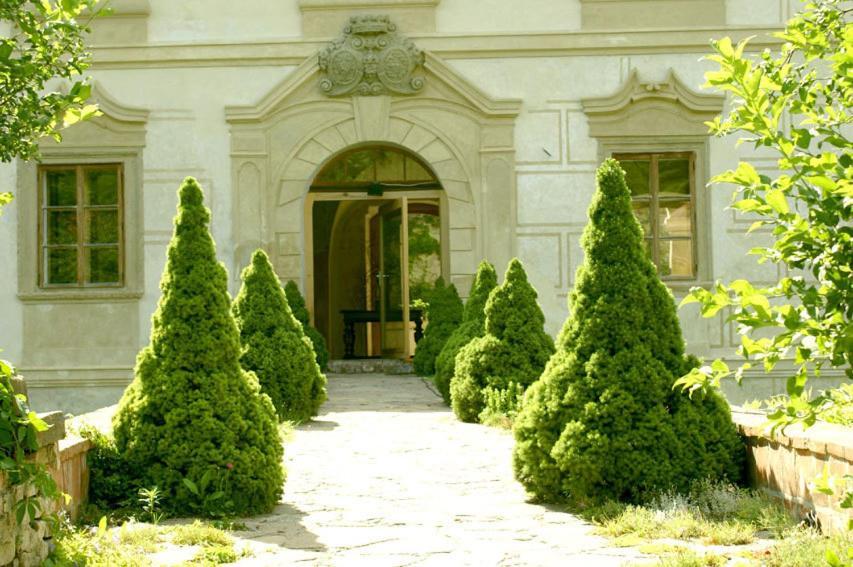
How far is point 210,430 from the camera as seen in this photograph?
649 cm

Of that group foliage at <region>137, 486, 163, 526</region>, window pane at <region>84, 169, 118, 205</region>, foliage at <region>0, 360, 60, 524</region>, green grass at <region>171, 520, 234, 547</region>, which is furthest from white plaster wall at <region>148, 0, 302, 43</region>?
foliage at <region>0, 360, 60, 524</region>

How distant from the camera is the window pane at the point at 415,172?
1667cm

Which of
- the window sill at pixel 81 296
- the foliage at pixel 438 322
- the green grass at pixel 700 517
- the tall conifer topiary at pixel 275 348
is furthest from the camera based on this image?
the window sill at pixel 81 296

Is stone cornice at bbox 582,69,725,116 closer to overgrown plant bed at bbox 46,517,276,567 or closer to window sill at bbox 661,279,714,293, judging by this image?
window sill at bbox 661,279,714,293

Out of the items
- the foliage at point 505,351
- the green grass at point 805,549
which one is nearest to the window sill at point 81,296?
the foliage at point 505,351

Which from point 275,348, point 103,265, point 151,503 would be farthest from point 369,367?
point 151,503

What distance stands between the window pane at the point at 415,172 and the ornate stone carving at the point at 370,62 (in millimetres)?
1461

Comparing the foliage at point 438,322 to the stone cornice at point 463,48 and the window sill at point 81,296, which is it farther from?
the window sill at point 81,296

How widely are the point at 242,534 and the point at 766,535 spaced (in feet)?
8.72

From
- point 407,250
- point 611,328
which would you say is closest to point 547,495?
point 611,328

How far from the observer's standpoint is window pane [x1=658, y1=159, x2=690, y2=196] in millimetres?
15703

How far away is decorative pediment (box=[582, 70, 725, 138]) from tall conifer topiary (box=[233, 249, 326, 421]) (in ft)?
20.0

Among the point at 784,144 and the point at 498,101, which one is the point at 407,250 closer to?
the point at 498,101

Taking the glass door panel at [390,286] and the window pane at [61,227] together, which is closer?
Answer: the window pane at [61,227]
